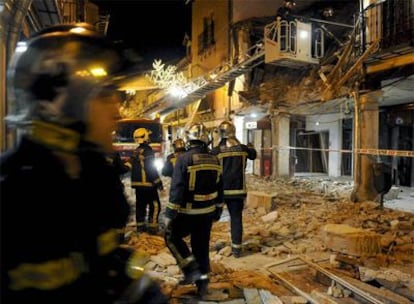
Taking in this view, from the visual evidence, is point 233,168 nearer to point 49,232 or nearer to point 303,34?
point 49,232

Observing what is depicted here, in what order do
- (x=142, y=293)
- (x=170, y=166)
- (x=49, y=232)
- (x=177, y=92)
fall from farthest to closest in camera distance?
1. (x=177, y=92)
2. (x=170, y=166)
3. (x=142, y=293)
4. (x=49, y=232)

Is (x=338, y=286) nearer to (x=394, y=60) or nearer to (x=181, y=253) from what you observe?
(x=181, y=253)

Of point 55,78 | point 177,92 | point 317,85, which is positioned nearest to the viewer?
point 55,78

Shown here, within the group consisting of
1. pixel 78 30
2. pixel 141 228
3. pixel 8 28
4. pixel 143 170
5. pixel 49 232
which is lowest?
pixel 141 228

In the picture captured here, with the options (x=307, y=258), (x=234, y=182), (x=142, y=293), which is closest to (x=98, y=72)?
(x=142, y=293)

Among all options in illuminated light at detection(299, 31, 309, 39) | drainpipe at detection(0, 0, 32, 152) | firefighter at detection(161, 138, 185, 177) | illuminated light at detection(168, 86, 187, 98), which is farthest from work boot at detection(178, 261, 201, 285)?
illuminated light at detection(168, 86, 187, 98)

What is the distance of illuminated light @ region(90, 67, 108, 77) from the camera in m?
1.46

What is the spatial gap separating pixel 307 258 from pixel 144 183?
3.24m

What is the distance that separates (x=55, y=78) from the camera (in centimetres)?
133

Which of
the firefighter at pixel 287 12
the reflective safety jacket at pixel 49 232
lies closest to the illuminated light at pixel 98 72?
the reflective safety jacket at pixel 49 232

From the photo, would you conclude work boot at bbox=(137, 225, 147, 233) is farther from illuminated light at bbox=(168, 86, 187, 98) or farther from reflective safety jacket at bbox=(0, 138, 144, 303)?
illuminated light at bbox=(168, 86, 187, 98)

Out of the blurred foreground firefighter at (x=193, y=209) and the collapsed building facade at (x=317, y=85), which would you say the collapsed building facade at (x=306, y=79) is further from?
the blurred foreground firefighter at (x=193, y=209)

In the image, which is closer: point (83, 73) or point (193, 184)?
point (83, 73)

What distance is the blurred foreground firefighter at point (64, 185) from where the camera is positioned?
1.16 meters
